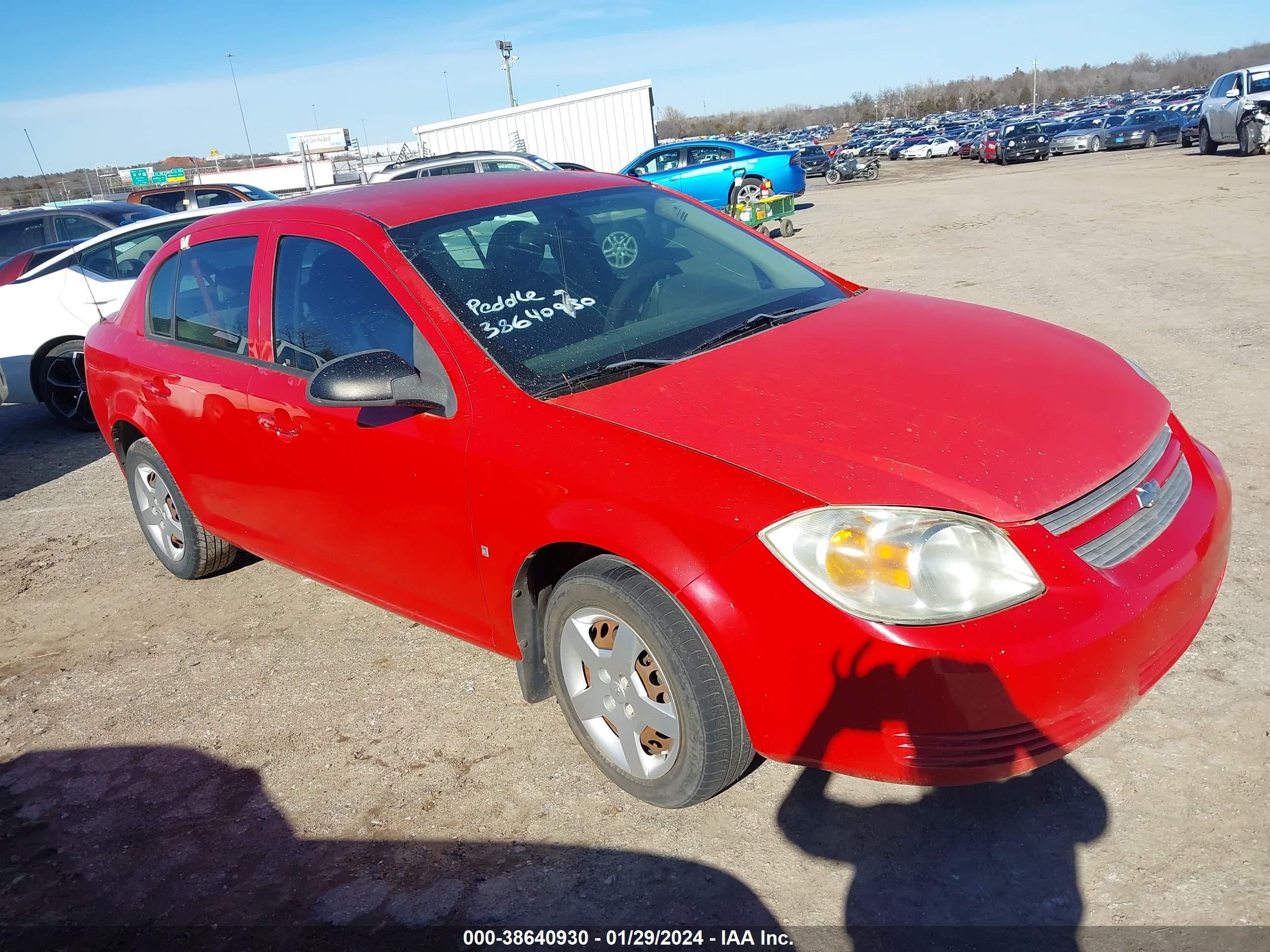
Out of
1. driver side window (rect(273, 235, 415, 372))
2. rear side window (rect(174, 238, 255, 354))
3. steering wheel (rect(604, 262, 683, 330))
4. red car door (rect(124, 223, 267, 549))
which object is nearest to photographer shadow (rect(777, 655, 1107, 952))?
steering wheel (rect(604, 262, 683, 330))

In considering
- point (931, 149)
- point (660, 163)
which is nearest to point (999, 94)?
point (931, 149)

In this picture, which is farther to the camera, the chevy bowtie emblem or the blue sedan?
the blue sedan

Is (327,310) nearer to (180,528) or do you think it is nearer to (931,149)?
(180,528)

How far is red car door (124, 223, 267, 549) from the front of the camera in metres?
3.81

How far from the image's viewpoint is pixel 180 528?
4.75m

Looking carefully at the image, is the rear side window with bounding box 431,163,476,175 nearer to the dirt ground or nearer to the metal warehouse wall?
the metal warehouse wall

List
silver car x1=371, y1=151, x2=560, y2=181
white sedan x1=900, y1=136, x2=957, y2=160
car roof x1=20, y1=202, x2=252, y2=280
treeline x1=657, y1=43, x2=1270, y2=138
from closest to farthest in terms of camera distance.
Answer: car roof x1=20, y1=202, x2=252, y2=280
silver car x1=371, y1=151, x2=560, y2=181
white sedan x1=900, y1=136, x2=957, y2=160
treeline x1=657, y1=43, x2=1270, y2=138

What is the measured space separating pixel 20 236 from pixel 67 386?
14.1ft

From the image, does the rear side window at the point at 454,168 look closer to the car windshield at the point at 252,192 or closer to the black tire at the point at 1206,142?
the car windshield at the point at 252,192

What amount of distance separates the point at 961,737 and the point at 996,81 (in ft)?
577

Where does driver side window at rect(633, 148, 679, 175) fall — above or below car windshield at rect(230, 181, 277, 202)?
below

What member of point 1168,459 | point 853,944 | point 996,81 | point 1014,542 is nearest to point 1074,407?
point 1168,459

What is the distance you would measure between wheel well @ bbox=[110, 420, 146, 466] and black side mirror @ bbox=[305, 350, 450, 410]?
7.45 feet

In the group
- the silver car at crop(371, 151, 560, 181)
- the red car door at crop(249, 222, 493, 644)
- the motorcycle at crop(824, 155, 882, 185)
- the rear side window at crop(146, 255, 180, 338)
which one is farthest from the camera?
the motorcycle at crop(824, 155, 882, 185)
